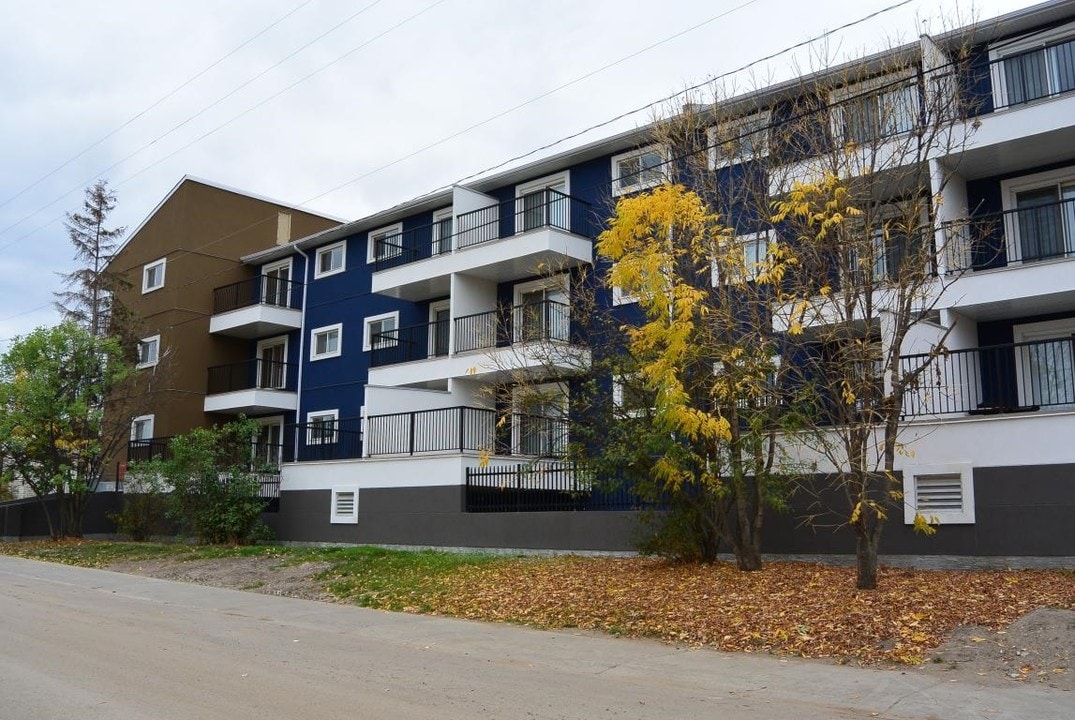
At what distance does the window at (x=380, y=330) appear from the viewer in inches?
1134

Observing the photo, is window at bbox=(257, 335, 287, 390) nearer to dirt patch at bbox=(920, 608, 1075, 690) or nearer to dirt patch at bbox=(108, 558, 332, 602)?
dirt patch at bbox=(108, 558, 332, 602)

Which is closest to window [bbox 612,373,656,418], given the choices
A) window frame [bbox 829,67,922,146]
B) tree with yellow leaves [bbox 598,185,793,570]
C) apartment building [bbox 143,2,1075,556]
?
tree with yellow leaves [bbox 598,185,793,570]

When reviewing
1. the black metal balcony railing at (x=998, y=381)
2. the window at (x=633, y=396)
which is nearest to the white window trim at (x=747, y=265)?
the window at (x=633, y=396)

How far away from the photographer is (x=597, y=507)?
18.9 meters

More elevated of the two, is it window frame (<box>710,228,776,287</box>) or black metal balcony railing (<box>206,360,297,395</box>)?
black metal balcony railing (<box>206,360,297,395</box>)

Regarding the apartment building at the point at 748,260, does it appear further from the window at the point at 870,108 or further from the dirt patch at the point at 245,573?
the dirt patch at the point at 245,573

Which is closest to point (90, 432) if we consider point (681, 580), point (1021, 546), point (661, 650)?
point (681, 580)

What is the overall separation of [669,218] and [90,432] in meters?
21.0

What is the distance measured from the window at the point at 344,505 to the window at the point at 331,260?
10.6m

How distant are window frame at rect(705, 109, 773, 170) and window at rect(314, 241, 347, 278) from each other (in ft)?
59.7

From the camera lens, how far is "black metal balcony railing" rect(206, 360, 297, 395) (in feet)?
109

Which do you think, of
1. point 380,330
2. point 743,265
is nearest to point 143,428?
point 380,330

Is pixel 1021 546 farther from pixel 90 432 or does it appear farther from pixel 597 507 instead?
pixel 90 432

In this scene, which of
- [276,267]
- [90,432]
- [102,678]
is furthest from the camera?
[276,267]
